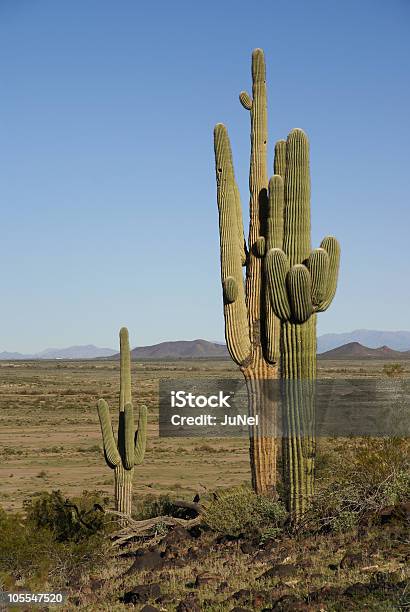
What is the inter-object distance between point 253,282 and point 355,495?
→ 400cm

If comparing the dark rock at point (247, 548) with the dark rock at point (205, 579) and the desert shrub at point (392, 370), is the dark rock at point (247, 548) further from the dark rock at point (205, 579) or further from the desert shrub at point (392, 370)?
the desert shrub at point (392, 370)

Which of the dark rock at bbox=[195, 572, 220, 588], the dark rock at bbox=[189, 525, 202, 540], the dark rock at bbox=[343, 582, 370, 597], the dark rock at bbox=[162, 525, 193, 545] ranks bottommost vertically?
the dark rock at bbox=[189, 525, 202, 540]

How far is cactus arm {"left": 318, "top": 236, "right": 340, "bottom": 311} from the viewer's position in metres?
10.4

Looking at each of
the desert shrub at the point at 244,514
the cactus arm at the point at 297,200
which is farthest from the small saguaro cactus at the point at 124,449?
the cactus arm at the point at 297,200

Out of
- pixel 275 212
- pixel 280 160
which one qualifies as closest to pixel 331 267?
pixel 275 212

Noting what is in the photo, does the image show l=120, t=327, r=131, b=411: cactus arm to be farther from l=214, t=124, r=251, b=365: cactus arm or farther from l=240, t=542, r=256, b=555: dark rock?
l=240, t=542, r=256, b=555: dark rock

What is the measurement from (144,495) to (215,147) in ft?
32.5

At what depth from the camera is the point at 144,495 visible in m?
19.2

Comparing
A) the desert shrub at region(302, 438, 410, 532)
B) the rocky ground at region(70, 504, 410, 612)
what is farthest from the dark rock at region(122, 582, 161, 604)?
the desert shrub at region(302, 438, 410, 532)

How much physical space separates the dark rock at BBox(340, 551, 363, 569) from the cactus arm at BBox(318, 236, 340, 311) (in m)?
3.53

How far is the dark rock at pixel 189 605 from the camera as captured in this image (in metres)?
7.02

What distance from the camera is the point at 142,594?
25.8 feet

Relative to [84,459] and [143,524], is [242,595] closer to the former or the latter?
[143,524]

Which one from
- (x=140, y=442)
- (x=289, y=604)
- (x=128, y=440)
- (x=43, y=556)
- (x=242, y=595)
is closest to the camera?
Answer: (x=289, y=604)
